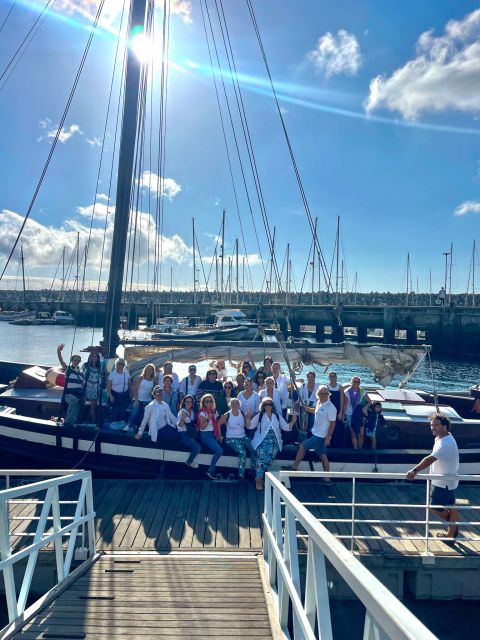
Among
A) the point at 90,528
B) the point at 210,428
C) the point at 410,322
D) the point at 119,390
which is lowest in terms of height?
the point at 90,528

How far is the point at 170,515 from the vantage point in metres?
7.25

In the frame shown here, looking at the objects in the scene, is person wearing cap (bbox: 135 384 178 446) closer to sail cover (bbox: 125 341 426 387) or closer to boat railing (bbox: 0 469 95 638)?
boat railing (bbox: 0 469 95 638)

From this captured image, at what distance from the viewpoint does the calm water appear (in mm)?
31047

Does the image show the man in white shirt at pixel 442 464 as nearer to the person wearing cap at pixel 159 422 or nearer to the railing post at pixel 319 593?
the railing post at pixel 319 593

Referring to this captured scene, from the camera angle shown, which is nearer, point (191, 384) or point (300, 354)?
point (191, 384)

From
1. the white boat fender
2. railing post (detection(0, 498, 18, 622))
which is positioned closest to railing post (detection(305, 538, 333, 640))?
railing post (detection(0, 498, 18, 622))

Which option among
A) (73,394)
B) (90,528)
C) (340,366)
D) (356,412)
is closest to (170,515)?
(90,528)

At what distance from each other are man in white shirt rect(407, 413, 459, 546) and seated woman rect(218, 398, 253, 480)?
3.22 m

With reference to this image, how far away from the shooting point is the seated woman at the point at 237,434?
820 cm

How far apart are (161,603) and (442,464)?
13.4ft

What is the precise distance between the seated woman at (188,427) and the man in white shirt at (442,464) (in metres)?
4.12

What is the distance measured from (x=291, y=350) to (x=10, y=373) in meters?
15.5

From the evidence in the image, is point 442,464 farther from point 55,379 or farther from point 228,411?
point 55,379

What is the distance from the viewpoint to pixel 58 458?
362 inches
